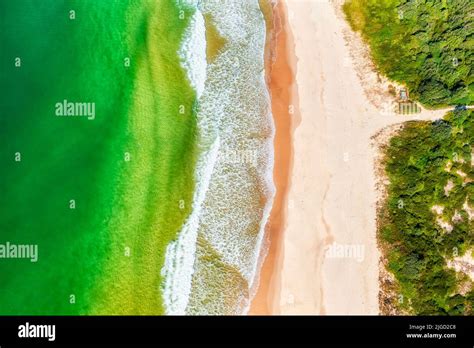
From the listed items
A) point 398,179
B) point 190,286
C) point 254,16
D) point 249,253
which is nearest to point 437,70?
point 398,179

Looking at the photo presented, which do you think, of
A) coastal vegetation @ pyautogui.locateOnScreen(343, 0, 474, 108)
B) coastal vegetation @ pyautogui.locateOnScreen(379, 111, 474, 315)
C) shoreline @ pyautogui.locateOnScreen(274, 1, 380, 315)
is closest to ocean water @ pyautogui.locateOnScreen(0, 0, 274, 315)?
shoreline @ pyautogui.locateOnScreen(274, 1, 380, 315)

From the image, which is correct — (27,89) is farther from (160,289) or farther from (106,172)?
(160,289)

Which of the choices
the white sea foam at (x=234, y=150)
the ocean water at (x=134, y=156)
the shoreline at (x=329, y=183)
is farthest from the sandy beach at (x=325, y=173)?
the ocean water at (x=134, y=156)

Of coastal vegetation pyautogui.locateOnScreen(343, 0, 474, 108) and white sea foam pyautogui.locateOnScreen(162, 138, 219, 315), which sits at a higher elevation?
coastal vegetation pyautogui.locateOnScreen(343, 0, 474, 108)

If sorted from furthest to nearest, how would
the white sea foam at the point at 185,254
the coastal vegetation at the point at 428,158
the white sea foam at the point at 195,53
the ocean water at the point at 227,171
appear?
the white sea foam at the point at 195,53 → the coastal vegetation at the point at 428,158 → the ocean water at the point at 227,171 → the white sea foam at the point at 185,254

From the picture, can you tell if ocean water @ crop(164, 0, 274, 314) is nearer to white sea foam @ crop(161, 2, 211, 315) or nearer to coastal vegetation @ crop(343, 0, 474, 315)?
white sea foam @ crop(161, 2, 211, 315)

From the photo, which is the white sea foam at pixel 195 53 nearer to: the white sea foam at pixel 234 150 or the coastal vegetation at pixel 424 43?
the white sea foam at pixel 234 150
